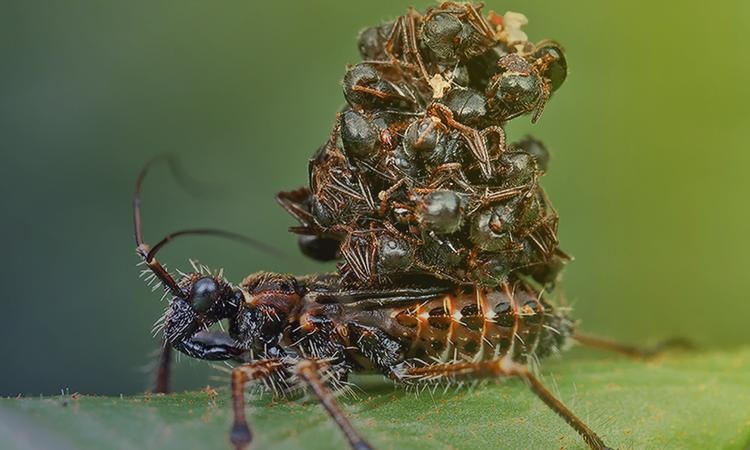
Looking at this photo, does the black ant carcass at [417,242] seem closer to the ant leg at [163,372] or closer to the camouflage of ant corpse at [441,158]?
the camouflage of ant corpse at [441,158]

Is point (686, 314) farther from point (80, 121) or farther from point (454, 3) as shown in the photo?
point (80, 121)

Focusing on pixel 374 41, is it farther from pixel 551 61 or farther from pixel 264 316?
pixel 264 316

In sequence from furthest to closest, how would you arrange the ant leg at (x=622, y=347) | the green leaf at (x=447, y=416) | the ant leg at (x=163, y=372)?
1. the ant leg at (x=622, y=347)
2. the ant leg at (x=163, y=372)
3. the green leaf at (x=447, y=416)

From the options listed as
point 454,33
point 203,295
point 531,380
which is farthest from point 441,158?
point 203,295

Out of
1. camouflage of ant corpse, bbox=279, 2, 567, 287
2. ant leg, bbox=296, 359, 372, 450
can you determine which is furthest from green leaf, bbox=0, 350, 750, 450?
camouflage of ant corpse, bbox=279, 2, 567, 287

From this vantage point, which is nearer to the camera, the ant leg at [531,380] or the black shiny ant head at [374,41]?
the ant leg at [531,380]

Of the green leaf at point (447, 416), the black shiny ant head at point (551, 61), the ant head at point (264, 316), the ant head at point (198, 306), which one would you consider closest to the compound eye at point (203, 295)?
the ant head at point (198, 306)

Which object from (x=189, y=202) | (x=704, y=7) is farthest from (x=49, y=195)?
(x=704, y=7)
